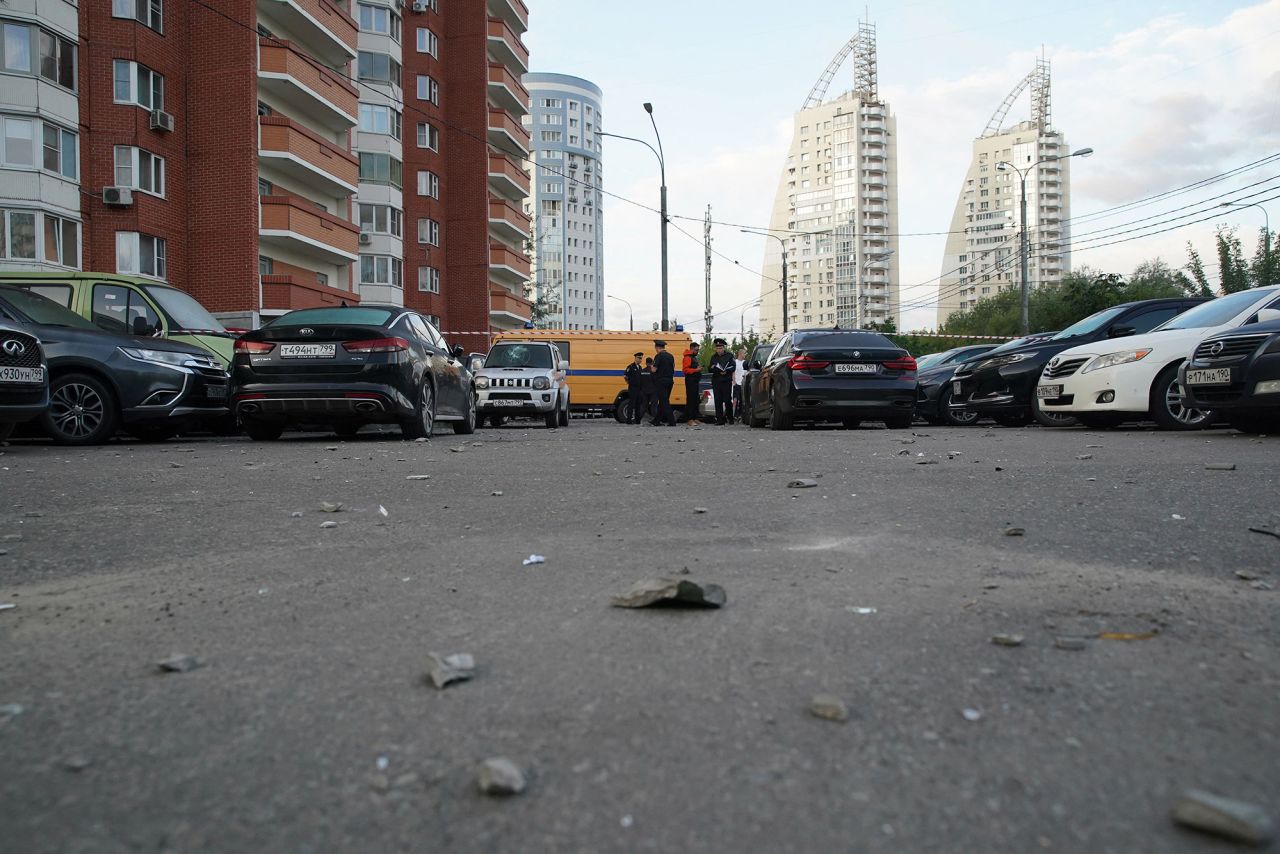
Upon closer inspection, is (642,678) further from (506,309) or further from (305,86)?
(506,309)

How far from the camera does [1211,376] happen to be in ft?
33.7

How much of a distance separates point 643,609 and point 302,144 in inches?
1447

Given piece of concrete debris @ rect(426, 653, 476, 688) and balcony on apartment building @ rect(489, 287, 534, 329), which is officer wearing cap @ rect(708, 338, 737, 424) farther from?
balcony on apartment building @ rect(489, 287, 534, 329)

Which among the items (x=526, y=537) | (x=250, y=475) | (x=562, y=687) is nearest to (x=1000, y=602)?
(x=562, y=687)

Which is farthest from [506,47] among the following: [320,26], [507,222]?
[320,26]

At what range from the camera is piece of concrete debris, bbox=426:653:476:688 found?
8.46ft

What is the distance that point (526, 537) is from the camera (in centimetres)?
484

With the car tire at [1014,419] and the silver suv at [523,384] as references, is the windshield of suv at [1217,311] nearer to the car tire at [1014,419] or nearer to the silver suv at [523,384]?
the car tire at [1014,419]

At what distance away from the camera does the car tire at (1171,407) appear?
12.2m

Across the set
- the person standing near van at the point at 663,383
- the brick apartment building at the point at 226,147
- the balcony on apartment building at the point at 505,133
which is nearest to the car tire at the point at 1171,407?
the person standing near van at the point at 663,383

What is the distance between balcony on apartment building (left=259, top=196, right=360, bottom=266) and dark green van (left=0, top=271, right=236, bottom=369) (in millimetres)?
23021

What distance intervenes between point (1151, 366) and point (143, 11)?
3013 cm

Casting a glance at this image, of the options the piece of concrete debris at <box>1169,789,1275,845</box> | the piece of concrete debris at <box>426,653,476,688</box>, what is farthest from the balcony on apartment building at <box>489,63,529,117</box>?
the piece of concrete debris at <box>1169,789,1275,845</box>

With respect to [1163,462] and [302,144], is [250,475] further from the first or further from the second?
[302,144]
